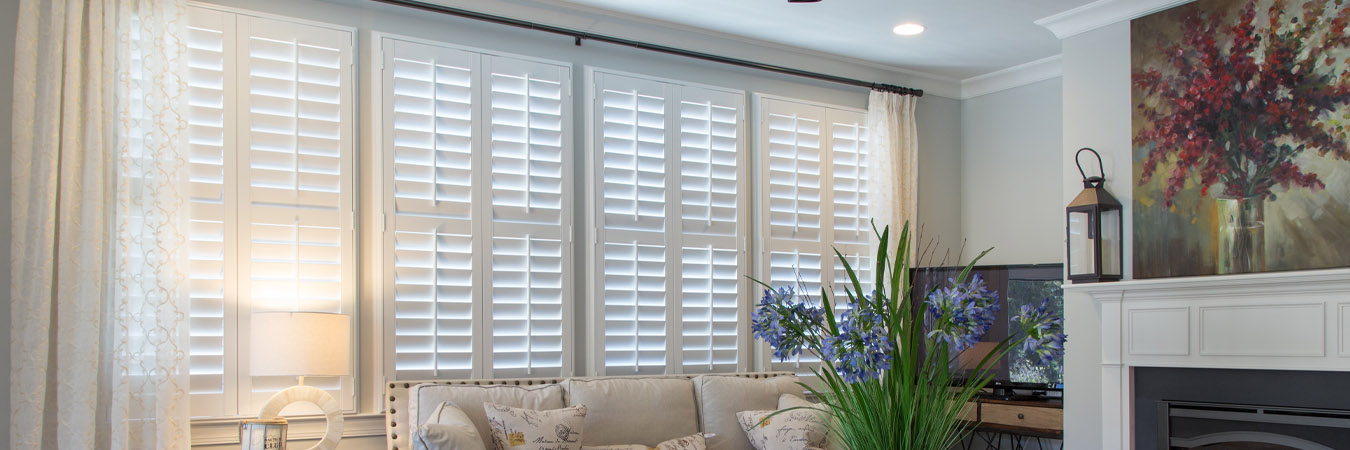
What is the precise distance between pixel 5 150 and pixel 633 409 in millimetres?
2534

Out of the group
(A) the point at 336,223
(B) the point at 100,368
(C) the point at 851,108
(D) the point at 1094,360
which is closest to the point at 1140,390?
(D) the point at 1094,360

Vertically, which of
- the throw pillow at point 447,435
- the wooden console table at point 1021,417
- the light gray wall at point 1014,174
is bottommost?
the wooden console table at point 1021,417

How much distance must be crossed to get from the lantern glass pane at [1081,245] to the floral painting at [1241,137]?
198 millimetres

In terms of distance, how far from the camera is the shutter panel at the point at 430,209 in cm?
412

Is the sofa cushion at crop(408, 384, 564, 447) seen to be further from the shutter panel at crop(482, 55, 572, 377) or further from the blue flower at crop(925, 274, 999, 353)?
the blue flower at crop(925, 274, 999, 353)

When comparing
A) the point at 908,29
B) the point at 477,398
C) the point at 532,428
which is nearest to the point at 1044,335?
the point at 532,428

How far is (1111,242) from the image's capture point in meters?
4.42

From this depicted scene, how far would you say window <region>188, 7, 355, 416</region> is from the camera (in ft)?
12.2

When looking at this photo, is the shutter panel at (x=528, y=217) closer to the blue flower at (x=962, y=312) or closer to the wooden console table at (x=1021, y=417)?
the wooden console table at (x=1021, y=417)

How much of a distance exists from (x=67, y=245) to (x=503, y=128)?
5.73 feet

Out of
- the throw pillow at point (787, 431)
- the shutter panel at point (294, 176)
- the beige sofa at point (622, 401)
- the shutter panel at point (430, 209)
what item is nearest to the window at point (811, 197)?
the beige sofa at point (622, 401)

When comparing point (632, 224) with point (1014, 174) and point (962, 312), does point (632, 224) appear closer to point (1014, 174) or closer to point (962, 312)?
point (1014, 174)

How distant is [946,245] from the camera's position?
5957mm

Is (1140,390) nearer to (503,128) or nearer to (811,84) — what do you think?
(811,84)
